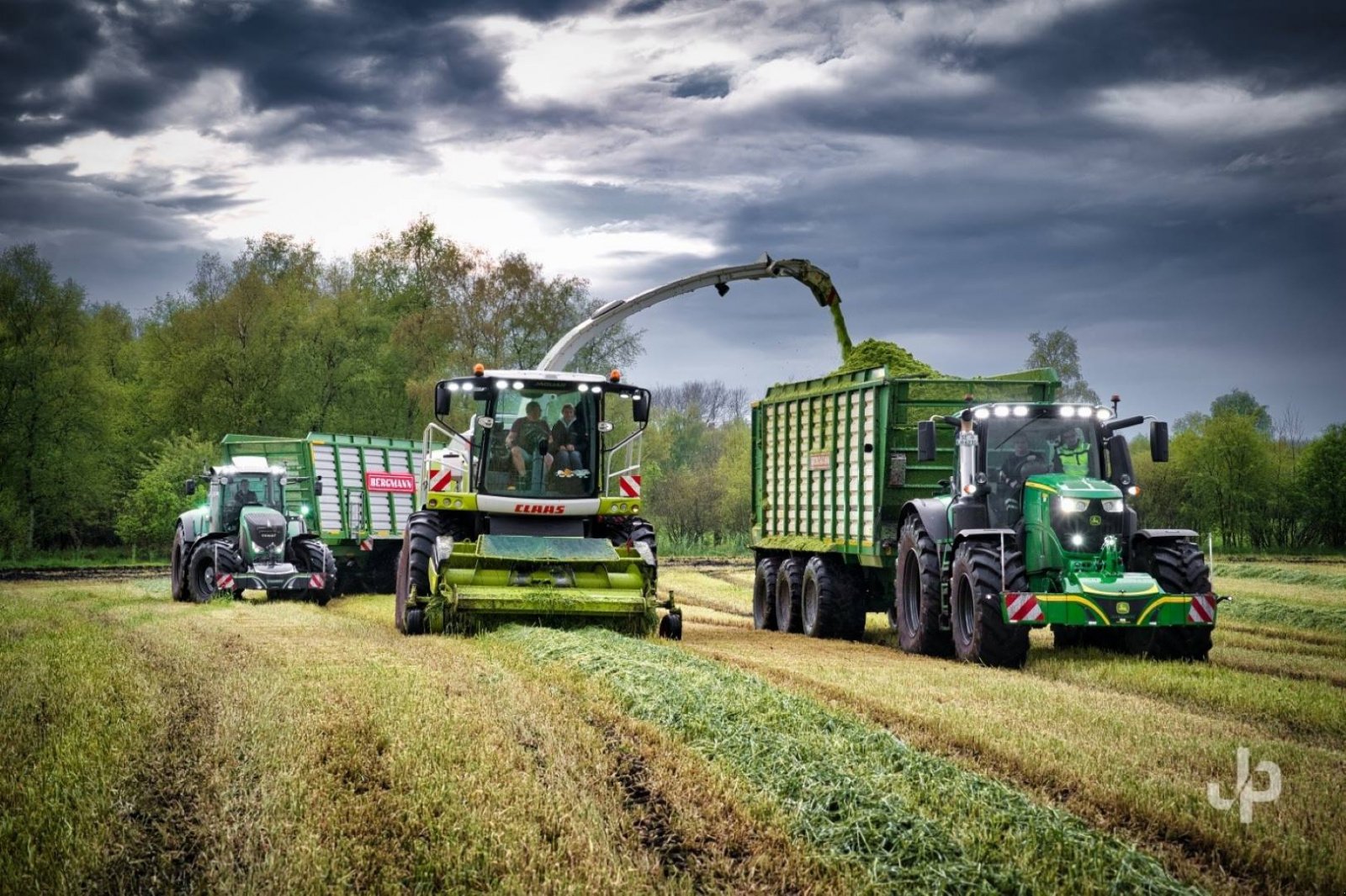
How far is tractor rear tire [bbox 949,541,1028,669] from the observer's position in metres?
10.9

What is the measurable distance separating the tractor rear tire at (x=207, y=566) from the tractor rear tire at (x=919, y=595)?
1125 centimetres

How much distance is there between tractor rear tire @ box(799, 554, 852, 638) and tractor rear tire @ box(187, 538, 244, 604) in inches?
379

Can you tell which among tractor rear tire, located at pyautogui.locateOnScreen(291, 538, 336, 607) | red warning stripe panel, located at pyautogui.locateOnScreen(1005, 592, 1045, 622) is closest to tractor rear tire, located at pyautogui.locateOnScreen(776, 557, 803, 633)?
red warning stripe panel, located at pyautogui.locateOnScreen(1005, 592, 1045, 622)

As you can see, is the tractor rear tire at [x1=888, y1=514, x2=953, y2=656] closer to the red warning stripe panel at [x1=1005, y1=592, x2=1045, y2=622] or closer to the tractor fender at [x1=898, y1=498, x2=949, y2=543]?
the tractor fender at [x1=898, y1=498, x2=949, y2=543]

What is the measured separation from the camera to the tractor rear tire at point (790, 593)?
16.1 metres

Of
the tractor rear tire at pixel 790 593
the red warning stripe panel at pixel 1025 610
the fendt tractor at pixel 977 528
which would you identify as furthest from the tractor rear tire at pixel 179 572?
the red warning stripe panel at pixel 1025 610

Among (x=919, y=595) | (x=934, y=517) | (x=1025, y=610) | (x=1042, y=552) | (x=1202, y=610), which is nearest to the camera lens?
(x=1025, y=610)

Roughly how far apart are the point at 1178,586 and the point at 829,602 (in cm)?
473

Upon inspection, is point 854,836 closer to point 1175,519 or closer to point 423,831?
point 423,831

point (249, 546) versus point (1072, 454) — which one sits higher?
point (1072, 454)

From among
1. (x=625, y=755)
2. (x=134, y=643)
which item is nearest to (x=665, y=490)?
(x=134, y=643)

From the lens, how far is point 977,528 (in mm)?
11984

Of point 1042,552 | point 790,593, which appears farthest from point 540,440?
point 1042,552

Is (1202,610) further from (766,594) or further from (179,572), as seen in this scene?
(179,572)
